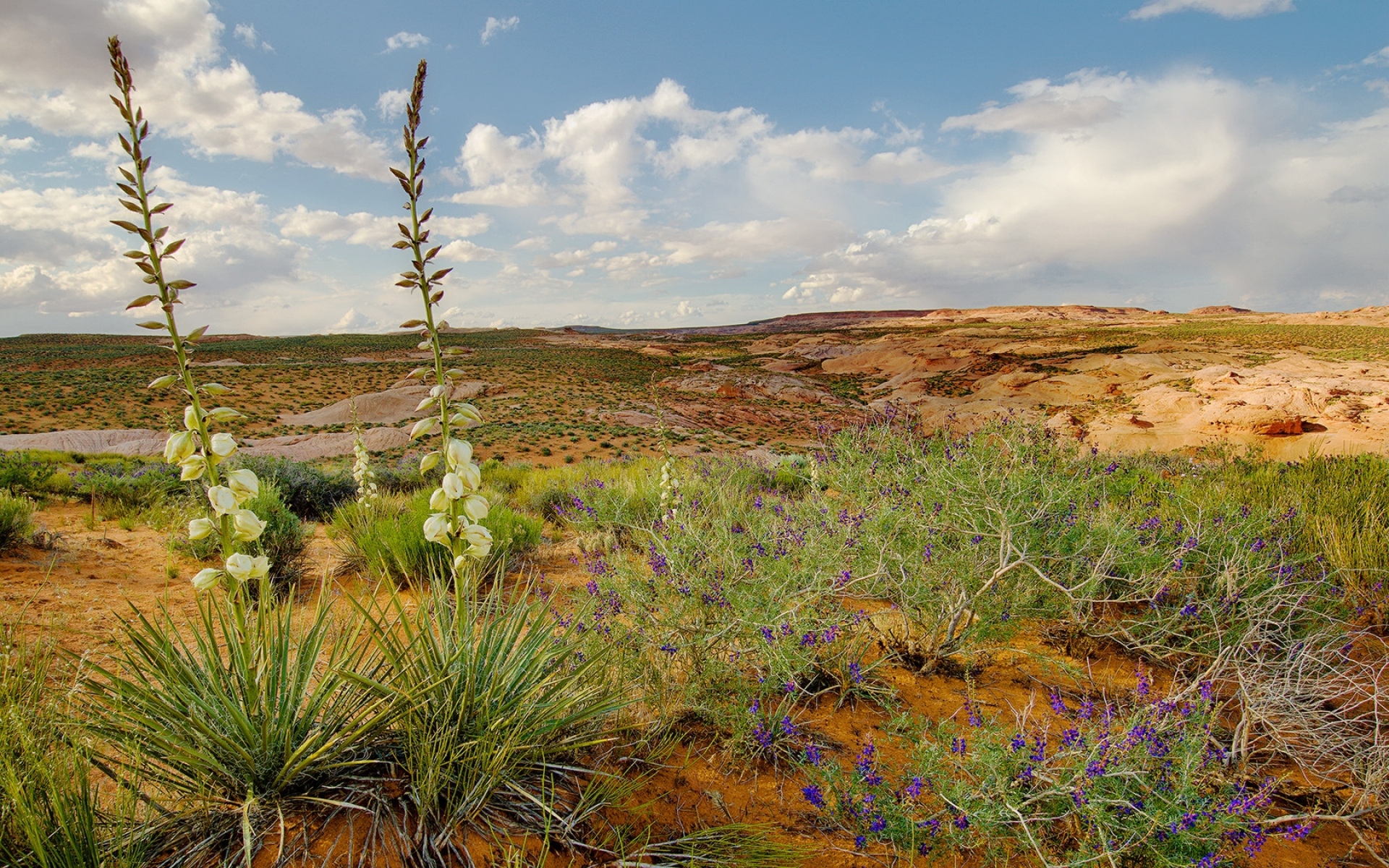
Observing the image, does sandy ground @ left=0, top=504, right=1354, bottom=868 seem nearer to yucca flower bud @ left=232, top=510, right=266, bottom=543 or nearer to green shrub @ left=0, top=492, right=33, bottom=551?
green shrub @ left=0, top=492, right=33, bottom=551

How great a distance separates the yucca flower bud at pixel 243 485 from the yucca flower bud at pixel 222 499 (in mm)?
34

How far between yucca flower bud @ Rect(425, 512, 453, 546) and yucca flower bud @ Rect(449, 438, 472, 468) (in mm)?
197

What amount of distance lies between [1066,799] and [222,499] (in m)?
3.16

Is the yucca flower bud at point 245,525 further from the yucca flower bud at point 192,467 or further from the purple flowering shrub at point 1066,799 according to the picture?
the purple flowering shrub at point 1066,799

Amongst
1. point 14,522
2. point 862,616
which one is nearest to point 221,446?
point 862,616

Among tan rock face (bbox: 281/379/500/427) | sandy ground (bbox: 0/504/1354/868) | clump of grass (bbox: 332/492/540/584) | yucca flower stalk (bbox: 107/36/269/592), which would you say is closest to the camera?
yucca flower stalk (bbox: 107/36/269/592)

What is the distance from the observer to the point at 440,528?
6.75 ft

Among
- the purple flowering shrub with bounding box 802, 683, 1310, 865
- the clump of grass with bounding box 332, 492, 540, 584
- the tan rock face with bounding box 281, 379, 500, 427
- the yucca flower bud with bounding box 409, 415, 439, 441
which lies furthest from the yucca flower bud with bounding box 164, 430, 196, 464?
the tan rock face with bounding box 281, 379, 500, 427

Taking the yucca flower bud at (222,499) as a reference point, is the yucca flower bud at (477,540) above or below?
below

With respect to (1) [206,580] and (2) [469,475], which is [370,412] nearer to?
(1) [206,580]

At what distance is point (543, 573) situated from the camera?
603cm

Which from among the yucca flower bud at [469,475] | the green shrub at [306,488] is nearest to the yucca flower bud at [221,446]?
the yucca flower bud at [469,475]

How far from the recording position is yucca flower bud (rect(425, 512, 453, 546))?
203 centimetres

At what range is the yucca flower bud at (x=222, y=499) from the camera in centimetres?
173
